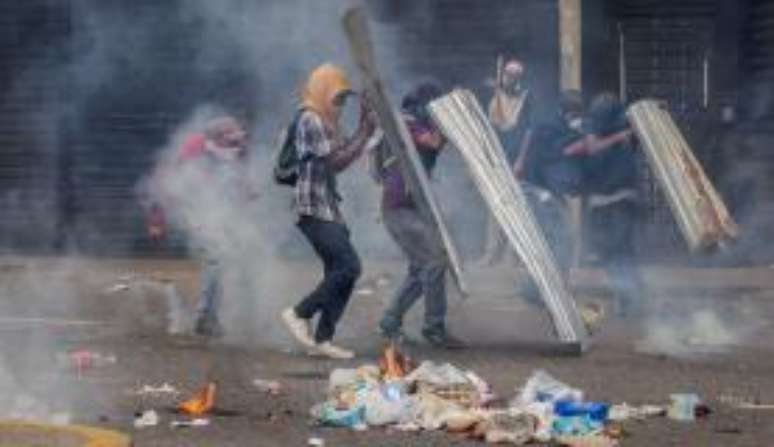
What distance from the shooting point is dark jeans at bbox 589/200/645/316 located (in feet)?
41.5

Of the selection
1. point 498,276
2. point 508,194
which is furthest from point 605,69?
point 508,194

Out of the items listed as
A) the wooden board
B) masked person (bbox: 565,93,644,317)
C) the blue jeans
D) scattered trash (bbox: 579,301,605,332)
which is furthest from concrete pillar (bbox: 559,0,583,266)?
the wooden board

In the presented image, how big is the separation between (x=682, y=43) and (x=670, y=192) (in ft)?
11.2

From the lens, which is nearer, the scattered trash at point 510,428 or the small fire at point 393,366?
the scattered trash at point 510,428

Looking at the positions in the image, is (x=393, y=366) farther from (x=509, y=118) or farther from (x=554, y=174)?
(x=509, y=118)

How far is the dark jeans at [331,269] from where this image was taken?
10.2 metres

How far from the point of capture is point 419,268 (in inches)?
430

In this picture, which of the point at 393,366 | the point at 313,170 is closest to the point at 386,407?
the point at 393,366

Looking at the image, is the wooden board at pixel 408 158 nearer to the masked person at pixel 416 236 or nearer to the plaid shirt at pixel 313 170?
the masked person at pixel 416 236

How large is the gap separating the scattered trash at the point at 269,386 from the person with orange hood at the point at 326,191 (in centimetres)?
98

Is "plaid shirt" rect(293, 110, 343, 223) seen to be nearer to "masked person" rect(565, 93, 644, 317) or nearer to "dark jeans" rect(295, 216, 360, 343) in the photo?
"dark jeans" rect(295, 216, 360, 343)

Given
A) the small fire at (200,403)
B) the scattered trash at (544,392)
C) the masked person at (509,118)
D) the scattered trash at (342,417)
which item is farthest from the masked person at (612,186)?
the scattered trash at (342,417)

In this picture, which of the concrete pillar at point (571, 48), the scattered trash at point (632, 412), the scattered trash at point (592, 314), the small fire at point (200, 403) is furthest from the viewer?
the concrete pillar at point (571, 48)

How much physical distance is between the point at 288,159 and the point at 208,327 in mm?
1591
